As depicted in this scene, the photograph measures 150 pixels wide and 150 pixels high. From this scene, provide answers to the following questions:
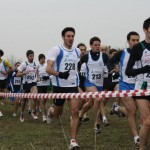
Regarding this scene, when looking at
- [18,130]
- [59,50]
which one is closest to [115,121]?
[18,130]

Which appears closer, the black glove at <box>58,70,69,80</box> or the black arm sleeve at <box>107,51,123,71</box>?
the black glove at <box>58,70,69,80</box>

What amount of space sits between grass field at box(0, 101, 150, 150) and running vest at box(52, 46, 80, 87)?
3.65 feet

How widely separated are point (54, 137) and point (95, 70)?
2007 mm

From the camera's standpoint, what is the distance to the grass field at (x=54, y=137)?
721 cm

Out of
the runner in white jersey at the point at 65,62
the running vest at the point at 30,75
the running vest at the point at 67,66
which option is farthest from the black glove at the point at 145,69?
the running vest at the point at 30,75

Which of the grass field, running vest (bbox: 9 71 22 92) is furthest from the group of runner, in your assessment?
running vest (bbox: 9 71 22 92)

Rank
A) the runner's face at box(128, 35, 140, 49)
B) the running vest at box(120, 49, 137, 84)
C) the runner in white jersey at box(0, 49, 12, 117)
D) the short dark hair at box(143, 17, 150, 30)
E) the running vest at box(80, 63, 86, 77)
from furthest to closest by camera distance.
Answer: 1. the runner in white jersey at box(0, 49, 12, 117)
2. the running vest at box(80, 63, 86, 77)
3. the running vest at box(120, 49, 137, 84)
4. the runner's face at box(128, 35, 140, 49)
5. the short dark hair at box(143, 17, 150, 30)

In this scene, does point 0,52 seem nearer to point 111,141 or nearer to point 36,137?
point 36,137

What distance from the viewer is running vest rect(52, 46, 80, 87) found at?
7.33 meters

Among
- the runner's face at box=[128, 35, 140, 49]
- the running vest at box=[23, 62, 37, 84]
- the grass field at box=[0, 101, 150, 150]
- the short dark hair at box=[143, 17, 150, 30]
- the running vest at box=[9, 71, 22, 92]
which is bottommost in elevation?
the grass field at box=[0, 101, 150, 150]

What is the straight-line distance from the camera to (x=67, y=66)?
7355 mm

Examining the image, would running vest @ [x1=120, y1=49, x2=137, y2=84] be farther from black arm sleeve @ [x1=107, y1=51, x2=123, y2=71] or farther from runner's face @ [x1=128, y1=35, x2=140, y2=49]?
runner's face @ [x1=128, y1=35, x2=140, y2=49]

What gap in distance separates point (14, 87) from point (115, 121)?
4.34 m

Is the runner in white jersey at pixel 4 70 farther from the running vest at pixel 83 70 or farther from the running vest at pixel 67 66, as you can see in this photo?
the running vest at pixel 67 66
